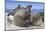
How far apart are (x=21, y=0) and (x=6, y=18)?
13.5 inches

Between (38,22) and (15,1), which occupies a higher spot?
(15,1)

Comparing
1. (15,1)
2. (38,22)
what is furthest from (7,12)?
(38,22)

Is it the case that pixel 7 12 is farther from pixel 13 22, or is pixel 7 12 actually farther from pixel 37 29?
pixel 37 29

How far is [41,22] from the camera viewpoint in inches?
53.8

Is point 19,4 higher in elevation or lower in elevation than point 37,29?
higher

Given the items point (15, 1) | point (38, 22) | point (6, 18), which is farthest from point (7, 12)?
point (38, 22)

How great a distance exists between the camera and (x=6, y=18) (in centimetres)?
130

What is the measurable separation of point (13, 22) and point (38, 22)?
1.22ft

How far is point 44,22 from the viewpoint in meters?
1.37

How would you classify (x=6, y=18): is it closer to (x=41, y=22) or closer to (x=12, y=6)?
(x=12, y=6)

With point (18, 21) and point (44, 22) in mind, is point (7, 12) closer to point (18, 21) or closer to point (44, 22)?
point (18, 21)

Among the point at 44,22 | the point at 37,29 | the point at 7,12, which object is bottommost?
the point at 37,29
